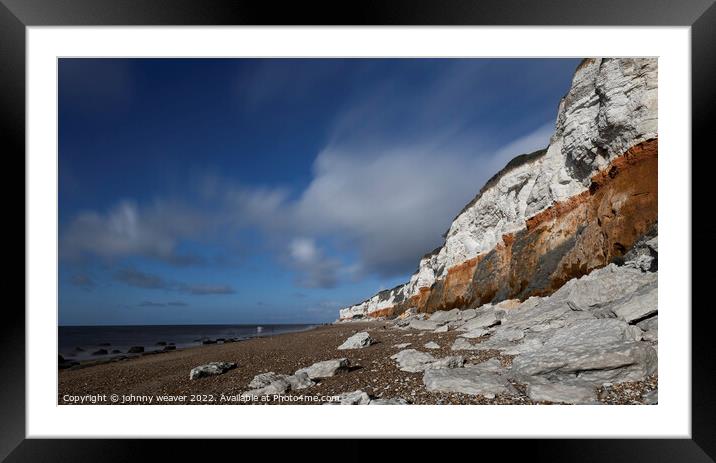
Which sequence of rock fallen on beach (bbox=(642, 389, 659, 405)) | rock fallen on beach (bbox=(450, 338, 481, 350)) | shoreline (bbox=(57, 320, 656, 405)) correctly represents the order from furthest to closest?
1. rock fallen on beach (bbox=(450, 338, 481, 350))
2. shoreline (bbox=(57, 320, 656, 405))
3. rock fallen on beach (bbox=(642, 389, 659, 405))

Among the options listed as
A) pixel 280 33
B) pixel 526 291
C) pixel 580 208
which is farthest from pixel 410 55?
pixel 526 291

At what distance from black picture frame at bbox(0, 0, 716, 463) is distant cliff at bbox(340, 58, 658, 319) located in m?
1.28

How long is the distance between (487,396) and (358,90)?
6.61m

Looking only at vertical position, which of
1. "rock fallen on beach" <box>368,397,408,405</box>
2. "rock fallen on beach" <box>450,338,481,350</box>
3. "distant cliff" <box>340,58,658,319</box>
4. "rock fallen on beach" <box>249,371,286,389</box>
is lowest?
"rock fallen on beach" <box>450,338,481,350</box>

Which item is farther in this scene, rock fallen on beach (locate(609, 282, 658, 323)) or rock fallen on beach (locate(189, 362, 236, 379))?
rock fallen on beach (locate(189, 362, 236, 379))

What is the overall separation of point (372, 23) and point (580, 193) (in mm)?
13219

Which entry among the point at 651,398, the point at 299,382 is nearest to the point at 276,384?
the point at 299,382

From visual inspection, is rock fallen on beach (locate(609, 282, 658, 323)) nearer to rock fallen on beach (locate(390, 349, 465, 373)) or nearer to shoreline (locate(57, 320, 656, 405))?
shoreline (locate(57, 320, 656, 405))

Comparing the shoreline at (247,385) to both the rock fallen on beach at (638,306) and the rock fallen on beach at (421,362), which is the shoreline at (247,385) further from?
the rock fallen on beach at (638,306)

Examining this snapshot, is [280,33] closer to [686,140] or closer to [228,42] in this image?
[228,42]

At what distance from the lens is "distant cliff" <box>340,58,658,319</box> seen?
8.86 meters

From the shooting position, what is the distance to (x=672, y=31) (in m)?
4.23

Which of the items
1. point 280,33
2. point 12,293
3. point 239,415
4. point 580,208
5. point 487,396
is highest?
point 280,33

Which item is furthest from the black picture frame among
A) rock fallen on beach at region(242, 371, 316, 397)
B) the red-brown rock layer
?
the red-brown rock layer
